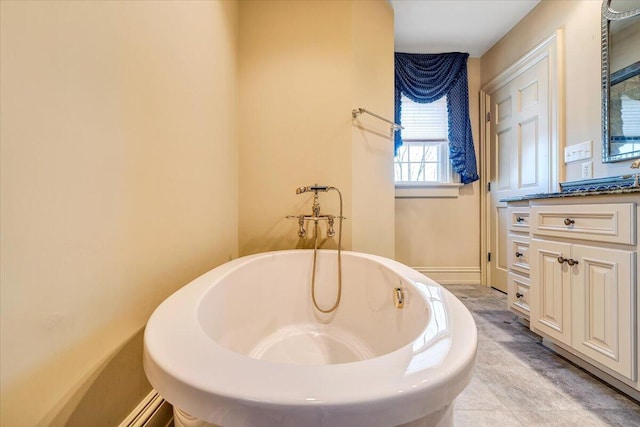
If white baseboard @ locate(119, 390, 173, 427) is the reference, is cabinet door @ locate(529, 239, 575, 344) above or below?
above

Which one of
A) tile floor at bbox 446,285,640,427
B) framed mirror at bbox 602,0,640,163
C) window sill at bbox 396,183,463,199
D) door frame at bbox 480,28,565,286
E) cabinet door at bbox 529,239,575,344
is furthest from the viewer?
window sill at bbox 396,183,463,199

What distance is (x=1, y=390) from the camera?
434 mm

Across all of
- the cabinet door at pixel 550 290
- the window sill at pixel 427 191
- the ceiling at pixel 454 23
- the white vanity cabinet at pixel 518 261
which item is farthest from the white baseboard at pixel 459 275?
the ceiling at pixel 454 23

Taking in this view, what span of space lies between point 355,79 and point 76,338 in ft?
6.01

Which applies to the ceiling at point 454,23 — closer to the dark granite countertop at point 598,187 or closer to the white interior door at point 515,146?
the white interior door at point 515,146

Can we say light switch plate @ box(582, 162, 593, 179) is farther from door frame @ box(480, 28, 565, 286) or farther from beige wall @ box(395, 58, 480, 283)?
beige wall @ box(395, 58, 480, 283)

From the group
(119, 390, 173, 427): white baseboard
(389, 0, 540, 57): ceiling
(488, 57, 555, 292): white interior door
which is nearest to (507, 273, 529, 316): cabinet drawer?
(488, 57, 555, 292): white interior door

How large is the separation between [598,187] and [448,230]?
5.09 ft

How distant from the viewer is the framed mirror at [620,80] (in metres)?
1.39

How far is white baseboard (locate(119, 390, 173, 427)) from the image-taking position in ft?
2.36

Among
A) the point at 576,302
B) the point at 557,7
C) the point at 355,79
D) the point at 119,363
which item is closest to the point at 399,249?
the point at 576,302

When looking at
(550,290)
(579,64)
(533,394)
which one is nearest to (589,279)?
(550,290)

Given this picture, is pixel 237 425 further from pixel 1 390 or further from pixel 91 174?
pixel 91 174

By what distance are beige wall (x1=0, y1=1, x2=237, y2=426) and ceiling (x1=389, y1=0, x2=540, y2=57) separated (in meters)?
1.94
